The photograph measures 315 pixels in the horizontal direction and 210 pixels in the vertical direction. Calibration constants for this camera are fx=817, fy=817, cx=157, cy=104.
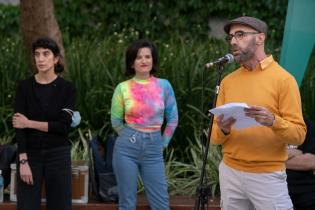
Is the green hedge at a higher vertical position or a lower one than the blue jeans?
higher

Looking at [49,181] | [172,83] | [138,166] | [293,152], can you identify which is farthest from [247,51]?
[172,83]

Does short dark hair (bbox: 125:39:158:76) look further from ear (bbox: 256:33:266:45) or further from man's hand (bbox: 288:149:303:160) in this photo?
ear (bbox: 256:33:266:45)

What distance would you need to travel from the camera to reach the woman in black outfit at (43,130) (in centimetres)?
625

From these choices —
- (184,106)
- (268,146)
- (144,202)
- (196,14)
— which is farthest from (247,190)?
(196,14)

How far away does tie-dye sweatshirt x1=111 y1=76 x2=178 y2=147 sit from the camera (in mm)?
6621

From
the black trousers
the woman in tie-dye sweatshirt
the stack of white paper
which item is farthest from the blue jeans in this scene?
the stack of white paper

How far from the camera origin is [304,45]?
7727mm

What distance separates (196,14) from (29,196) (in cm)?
710

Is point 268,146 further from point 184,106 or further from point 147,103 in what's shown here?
point 184,106

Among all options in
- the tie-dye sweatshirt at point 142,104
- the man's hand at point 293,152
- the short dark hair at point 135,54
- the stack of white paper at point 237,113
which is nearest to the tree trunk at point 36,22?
the short dark hair at point 135,54

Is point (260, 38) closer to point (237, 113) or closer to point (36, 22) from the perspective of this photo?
point (237, 113)

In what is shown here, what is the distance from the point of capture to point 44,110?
247 inches

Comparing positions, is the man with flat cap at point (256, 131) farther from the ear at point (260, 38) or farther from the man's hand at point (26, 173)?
the man's hand at point (26, 173)

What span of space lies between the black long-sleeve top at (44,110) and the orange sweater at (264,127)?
147 centimetres
